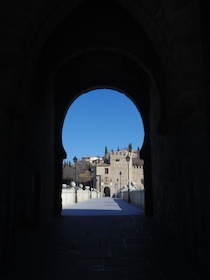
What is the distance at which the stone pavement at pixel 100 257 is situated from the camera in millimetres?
3494

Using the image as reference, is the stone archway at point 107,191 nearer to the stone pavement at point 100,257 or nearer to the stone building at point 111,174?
the stone building at point 111,174

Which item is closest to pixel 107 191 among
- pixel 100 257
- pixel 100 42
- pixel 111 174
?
pixel 111 174

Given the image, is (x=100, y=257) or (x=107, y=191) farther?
(x=107, y=191)

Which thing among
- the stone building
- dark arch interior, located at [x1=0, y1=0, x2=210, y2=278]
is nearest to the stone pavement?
dark arch interior, located at [x1=0, y1=0, x2=210, y2=278]

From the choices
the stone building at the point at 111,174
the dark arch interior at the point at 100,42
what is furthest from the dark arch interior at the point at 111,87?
the stone building at the point at 111,174

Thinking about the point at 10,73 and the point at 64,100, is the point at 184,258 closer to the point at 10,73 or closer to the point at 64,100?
the point at 10,73

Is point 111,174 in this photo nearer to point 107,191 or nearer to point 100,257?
point 107,191

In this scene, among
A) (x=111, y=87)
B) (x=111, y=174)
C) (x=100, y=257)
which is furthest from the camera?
(x=111, y=174)

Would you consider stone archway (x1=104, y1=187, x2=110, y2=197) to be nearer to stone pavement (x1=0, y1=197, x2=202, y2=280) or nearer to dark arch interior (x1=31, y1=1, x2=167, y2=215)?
dark arch interior (x1=31, y1=1, x2=167, y2=215)

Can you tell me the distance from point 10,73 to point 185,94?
2414mm

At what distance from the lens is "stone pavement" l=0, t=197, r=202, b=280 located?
138 inches

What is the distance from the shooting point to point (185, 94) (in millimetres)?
3762

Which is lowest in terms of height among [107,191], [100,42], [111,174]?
[107,191]

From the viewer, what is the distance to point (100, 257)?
4.34 metres
